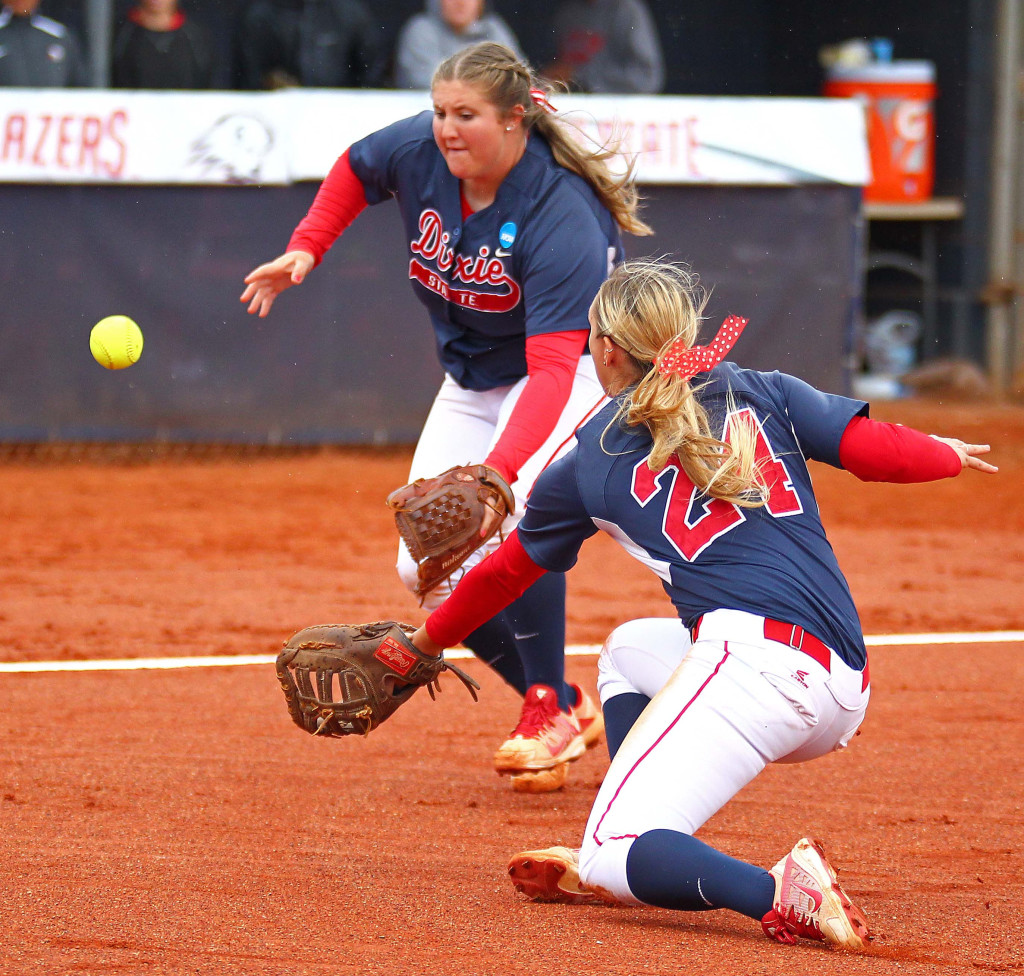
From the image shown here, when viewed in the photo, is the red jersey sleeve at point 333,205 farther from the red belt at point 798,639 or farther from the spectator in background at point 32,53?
the spectator in background at point 32,53

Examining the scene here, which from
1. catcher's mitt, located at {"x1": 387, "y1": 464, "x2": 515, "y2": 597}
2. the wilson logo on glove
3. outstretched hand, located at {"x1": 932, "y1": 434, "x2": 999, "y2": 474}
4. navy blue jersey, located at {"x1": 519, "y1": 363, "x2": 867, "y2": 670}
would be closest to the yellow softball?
catcher's mitt, located at {"x1": 387, "y1": 464, "x2": 515, "y2": 597}

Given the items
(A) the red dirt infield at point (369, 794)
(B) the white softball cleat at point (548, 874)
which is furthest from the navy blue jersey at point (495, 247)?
(B) the white softball cleat at point (548, 874)

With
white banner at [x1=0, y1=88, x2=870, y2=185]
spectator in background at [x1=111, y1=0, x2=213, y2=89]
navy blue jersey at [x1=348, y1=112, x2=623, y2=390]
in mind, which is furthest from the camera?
spectator in background at [x1=111, y1=0, x2=213, y2=89]

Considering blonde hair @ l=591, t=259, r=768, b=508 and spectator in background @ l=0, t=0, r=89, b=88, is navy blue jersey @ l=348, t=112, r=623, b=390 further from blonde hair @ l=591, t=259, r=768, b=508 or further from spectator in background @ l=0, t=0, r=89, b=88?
spectator in background @ l=0, t=0, r=89, b=88

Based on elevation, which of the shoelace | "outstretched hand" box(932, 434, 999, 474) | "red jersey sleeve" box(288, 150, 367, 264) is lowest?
the shoelace

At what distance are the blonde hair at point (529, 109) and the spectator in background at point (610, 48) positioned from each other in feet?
17.4

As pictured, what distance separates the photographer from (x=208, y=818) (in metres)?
3.12

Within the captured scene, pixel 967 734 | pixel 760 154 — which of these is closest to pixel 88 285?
pixel 760 154

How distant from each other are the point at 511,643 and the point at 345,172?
4.29 ft

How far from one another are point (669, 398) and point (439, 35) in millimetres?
6584

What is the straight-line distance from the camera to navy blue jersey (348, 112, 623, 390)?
3.41 metres

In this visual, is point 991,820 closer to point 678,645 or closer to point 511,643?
point 678,645

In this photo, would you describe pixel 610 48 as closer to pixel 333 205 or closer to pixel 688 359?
pixel 333 205

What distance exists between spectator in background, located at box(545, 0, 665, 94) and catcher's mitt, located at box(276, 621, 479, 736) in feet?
21.0
